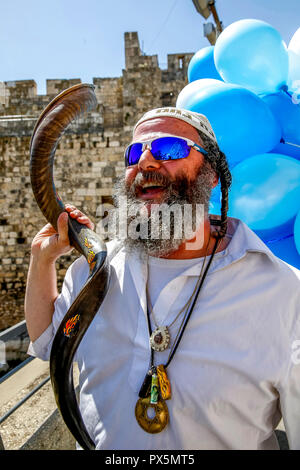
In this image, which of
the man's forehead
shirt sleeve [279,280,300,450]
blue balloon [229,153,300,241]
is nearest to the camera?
shirt sleeve [279,280,300,450]

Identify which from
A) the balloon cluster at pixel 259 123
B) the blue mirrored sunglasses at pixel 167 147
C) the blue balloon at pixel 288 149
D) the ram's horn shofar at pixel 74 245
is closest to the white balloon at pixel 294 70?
the balloon cluster at pixel 259 123

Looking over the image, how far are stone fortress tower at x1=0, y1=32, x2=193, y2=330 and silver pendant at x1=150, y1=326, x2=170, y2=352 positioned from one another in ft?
20.9

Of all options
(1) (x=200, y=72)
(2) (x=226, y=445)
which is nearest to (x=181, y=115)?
(2) (x=226, y=445)

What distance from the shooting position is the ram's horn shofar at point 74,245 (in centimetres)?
97

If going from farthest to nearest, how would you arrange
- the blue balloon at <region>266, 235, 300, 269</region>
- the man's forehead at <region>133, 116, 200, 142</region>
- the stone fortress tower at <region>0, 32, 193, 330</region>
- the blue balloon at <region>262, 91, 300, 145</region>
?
the stone fortress tower at <region>0, 32, 193, 330</region>
the blue balloon at <region>262, 91, 300, 145</region>
the blue balloon at <region>266, 235, 300, 269</region>
the man's forehead at <region>133, 116, 200, 142</region>

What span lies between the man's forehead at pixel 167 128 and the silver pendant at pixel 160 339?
0.81 metres

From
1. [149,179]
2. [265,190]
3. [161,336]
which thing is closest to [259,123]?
[265,190]

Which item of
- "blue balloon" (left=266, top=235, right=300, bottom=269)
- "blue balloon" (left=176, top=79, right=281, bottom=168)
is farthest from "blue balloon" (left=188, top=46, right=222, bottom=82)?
"blue balloon" (left=266, top=235, right=300, bottom=269)

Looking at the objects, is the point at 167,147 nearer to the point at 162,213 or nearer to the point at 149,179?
the point at 149,179

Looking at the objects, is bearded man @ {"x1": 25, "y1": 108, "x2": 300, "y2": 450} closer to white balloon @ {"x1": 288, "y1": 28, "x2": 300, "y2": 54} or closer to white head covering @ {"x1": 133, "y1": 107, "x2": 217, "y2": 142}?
white head covering @ {"x1": 133, "y1": 107, "x2": 217, "y2": 142}

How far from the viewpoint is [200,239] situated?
4.15 feet

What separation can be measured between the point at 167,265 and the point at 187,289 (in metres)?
0.15

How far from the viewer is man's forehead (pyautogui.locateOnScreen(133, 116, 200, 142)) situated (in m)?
1.32

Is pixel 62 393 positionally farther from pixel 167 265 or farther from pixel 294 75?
pixel 294 75
